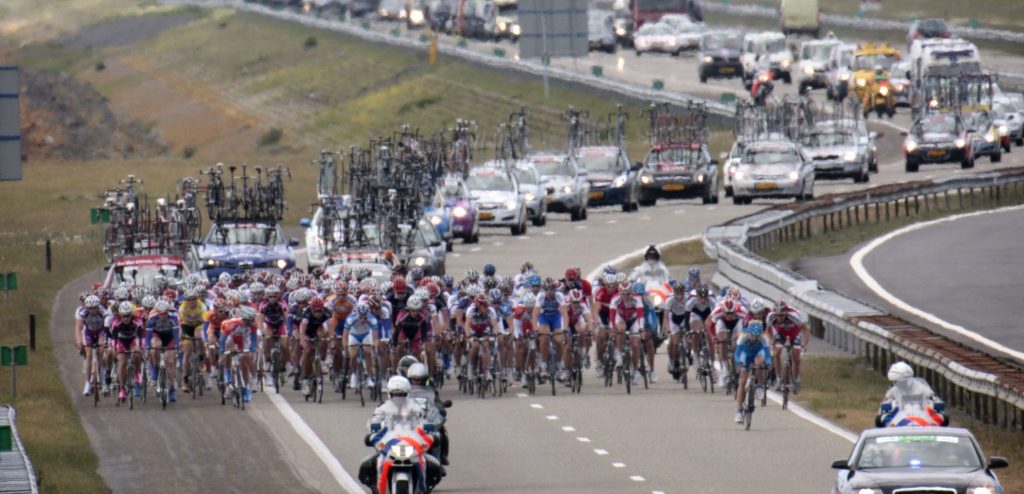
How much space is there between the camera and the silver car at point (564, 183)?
5656 cm

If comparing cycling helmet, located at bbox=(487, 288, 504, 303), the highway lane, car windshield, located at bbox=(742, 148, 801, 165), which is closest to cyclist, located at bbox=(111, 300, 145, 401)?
cycling helmet, located at bbox=(487, 288, 504, 303)

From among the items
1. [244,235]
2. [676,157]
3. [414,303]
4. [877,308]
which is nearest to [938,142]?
[676,157]

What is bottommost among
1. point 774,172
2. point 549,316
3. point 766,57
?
point 549,316

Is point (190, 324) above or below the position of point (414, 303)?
below

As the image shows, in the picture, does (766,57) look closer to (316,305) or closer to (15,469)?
(316,305)

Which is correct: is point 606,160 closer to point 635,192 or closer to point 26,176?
point 635,192

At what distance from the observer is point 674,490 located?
2280 cm

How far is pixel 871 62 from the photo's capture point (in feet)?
257

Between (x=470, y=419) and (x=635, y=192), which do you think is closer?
(x=470, y=419)

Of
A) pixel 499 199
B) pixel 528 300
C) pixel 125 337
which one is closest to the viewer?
pixel 528 300

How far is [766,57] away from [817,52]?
4297 mm

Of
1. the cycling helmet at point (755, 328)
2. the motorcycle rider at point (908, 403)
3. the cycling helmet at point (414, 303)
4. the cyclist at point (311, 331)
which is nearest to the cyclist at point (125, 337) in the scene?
Answer: the cyclist at point (311, 331)

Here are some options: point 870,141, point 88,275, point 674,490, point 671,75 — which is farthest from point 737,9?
point 674,490

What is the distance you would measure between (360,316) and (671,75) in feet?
206
